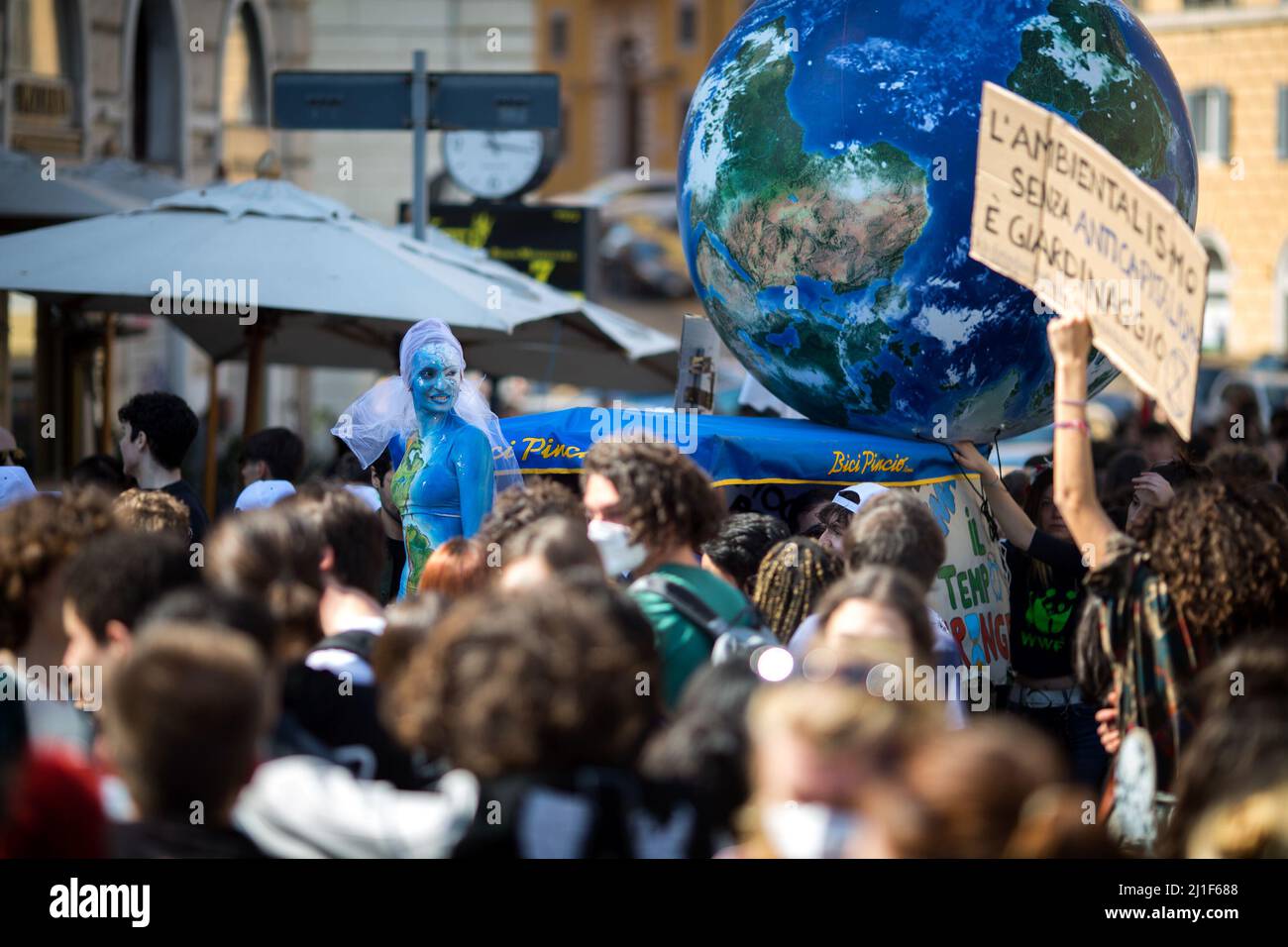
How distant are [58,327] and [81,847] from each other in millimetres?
10903

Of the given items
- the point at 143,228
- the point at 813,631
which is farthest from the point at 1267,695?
the point at 143,228

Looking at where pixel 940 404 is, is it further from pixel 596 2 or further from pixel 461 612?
pixel 596 2

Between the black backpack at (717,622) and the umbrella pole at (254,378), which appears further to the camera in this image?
the umbrella pole at (254,378)

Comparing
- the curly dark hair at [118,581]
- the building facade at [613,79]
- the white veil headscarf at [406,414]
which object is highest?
the building facade at [613,79]

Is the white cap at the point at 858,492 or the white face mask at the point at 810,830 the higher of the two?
the white cap at the point at 858,492

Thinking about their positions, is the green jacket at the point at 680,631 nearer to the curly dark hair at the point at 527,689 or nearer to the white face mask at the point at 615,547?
the white face mask at the point at 615,547

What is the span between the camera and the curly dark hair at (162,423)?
19.3 ft

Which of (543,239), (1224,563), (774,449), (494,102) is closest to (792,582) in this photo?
(1224,563)

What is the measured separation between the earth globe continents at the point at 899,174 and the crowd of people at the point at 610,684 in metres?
0.89

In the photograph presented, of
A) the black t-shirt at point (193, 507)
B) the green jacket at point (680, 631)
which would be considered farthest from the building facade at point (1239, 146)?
the green jacket at point (680, 631)

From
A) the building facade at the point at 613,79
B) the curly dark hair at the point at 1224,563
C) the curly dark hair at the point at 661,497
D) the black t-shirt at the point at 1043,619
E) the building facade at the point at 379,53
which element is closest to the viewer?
the curly dark hair at the point at 1224,563

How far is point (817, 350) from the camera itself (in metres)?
5.55

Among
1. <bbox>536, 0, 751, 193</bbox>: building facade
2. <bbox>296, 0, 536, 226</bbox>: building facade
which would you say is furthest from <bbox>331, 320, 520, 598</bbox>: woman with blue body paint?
<bbox>536, 0, 751, 193</bbox>: building facade

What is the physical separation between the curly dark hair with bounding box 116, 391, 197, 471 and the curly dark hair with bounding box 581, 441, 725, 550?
7.46ft
